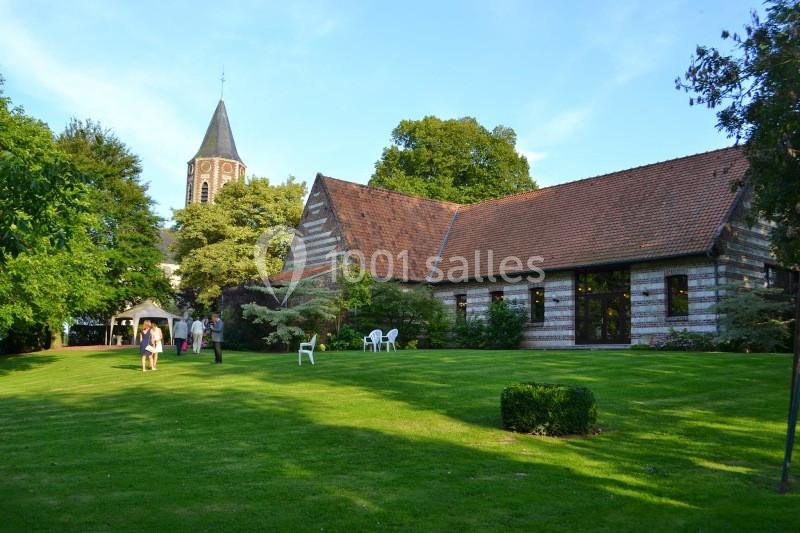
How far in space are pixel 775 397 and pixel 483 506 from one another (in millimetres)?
8534

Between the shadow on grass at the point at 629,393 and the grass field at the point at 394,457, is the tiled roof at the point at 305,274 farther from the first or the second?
the grass field at the point at 394,457

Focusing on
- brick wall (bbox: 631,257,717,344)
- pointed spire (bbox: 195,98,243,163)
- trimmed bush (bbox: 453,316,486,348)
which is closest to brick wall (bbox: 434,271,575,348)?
trimmed bush (bbox: 453,316,486,348)

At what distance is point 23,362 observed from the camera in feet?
108

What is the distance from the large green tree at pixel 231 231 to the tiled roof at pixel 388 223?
13.2 m

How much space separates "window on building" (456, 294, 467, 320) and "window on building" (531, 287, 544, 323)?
12.2ft

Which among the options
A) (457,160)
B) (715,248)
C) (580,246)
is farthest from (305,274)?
(457,160)

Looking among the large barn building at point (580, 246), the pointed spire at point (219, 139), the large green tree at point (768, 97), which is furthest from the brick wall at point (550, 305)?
the pointed spire at point (219, 139)

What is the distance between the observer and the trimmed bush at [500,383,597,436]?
404 inches

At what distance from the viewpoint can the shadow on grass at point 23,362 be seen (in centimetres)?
2958

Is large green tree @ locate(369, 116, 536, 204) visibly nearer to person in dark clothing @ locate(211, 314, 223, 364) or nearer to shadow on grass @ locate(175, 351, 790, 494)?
person in dark clothing @ locate(211, 314, 223, 364)

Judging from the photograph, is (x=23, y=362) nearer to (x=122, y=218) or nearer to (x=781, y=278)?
(x=122, y=218)

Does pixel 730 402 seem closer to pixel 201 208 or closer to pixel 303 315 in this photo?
pixel 303 315

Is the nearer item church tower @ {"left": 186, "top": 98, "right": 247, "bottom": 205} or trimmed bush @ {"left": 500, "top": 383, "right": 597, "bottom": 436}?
trimmed bush @ {"left": 500, "top": 383, "right": 597, "bottom": 436}

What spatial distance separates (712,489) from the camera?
7.51 m
